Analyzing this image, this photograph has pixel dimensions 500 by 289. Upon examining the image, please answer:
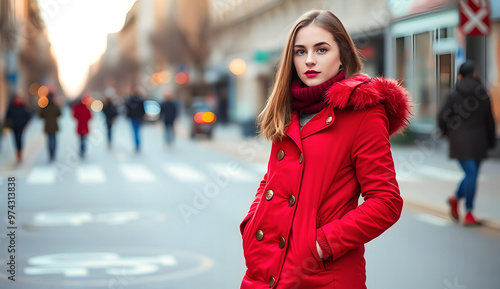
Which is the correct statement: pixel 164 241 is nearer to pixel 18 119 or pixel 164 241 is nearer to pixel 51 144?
pixel 18 119

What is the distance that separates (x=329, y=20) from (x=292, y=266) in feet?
2.69

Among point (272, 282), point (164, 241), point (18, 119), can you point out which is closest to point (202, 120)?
point (18, 119)

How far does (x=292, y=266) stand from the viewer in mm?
2270

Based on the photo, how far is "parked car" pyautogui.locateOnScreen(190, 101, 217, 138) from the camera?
28147mm

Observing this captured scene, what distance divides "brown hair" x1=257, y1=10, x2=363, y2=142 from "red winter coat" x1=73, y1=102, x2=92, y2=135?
710 inches

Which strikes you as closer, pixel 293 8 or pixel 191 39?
pixel 293 8

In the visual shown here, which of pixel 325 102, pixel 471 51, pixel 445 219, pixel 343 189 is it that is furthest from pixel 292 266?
pixel 471 51

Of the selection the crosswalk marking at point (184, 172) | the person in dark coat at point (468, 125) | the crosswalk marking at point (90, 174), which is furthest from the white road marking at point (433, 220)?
the crosswalk marking at point (90, 174)

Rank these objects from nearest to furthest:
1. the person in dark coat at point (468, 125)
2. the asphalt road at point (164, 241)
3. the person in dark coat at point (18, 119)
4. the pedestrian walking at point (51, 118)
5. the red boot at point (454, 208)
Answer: the asphalt road at point (164, 241) → the person in dark coat at point (468, 125) → the red boot at point (454, 208) → the person in dark coat at point (18, 119) → the pedestrian walking at point (51, 118)

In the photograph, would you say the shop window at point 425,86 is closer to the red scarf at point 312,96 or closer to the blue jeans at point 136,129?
the blue jeans at point 136,129

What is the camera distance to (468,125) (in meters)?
8.14

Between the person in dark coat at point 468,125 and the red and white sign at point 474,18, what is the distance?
4.84ft

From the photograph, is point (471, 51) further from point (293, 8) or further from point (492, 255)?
point (293, 8)

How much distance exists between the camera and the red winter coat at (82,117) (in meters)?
20.0
